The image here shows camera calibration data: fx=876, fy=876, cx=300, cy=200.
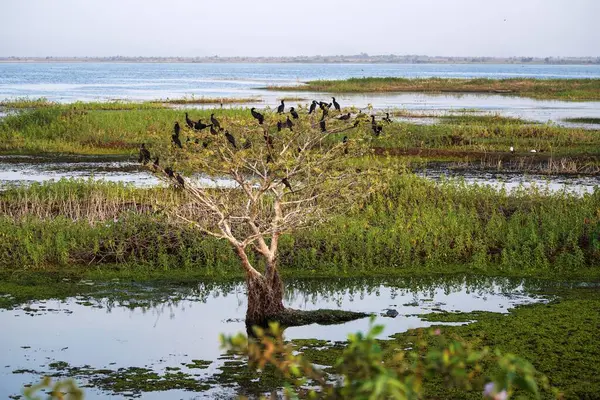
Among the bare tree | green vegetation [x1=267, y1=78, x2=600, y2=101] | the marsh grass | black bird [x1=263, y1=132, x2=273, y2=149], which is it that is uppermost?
black bird [x1=263, y1=132, x2=273, y2=149]

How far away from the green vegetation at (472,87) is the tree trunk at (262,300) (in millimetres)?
52958

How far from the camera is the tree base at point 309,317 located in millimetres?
10758

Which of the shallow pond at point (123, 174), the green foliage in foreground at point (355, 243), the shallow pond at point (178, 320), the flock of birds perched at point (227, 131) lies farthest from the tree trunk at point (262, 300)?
the shallow pond at point (123, 174)

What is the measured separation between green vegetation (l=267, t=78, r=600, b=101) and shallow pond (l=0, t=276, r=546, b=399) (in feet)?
167

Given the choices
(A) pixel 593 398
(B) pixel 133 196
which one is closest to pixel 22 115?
(B) pixel 133 196

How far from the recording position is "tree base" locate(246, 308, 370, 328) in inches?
424

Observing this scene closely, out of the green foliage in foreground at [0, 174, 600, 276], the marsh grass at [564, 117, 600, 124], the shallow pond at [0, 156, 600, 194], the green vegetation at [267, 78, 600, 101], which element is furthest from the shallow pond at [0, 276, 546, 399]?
the green vegetation at [267, 78, 600, 101]

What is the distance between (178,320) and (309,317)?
5.46 feet

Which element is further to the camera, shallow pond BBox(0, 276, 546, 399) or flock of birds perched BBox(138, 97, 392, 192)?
flock of birds perched BBox(138, 97, 392, 192)

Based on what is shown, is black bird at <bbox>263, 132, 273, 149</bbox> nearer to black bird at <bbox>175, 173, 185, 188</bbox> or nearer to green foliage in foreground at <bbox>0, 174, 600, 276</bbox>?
black bird at <bbox>175, 173, 185, 188</bbox>

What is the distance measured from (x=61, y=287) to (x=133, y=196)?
489 centimetres

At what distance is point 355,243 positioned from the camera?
13.8 meters

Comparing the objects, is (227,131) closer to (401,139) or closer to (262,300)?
(262,300)

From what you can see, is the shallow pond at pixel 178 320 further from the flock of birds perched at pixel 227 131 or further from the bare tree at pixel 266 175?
the flock of birds perched at pixel 227 131
